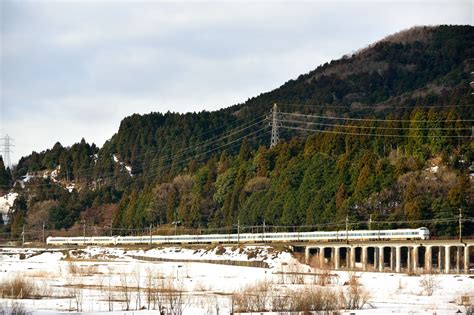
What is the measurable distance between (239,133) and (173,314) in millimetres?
127731

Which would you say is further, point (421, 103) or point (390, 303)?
point (421, 103)

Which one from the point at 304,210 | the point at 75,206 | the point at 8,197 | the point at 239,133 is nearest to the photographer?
the point at 304,210

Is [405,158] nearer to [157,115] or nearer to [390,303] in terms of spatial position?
[390,303]

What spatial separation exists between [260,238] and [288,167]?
11.9 metres

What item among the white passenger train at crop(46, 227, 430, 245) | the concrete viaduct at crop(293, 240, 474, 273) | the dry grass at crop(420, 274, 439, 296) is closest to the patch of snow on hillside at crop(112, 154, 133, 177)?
the white passenger train at crop(46, 227, 430, 245)

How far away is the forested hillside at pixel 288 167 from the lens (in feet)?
257

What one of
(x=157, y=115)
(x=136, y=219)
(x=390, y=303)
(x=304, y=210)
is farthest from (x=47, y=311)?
(x=157, y=115)

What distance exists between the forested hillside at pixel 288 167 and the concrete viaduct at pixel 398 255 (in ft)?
8.93

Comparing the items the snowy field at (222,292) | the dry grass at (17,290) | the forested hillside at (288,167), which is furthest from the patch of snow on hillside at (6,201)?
the dry grass at (17,290)

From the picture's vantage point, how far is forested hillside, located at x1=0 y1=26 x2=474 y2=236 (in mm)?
78438

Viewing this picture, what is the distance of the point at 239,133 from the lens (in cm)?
15938

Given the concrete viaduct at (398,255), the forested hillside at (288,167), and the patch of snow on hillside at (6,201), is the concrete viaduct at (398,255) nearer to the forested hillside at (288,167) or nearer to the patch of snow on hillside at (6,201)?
the forested hillside at (288,167)

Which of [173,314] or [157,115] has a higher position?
[157,115]

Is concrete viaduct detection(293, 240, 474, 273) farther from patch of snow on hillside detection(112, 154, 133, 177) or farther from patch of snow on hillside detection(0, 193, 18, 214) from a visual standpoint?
patch of snow on hillside detection(0, 193, 18, 214)
